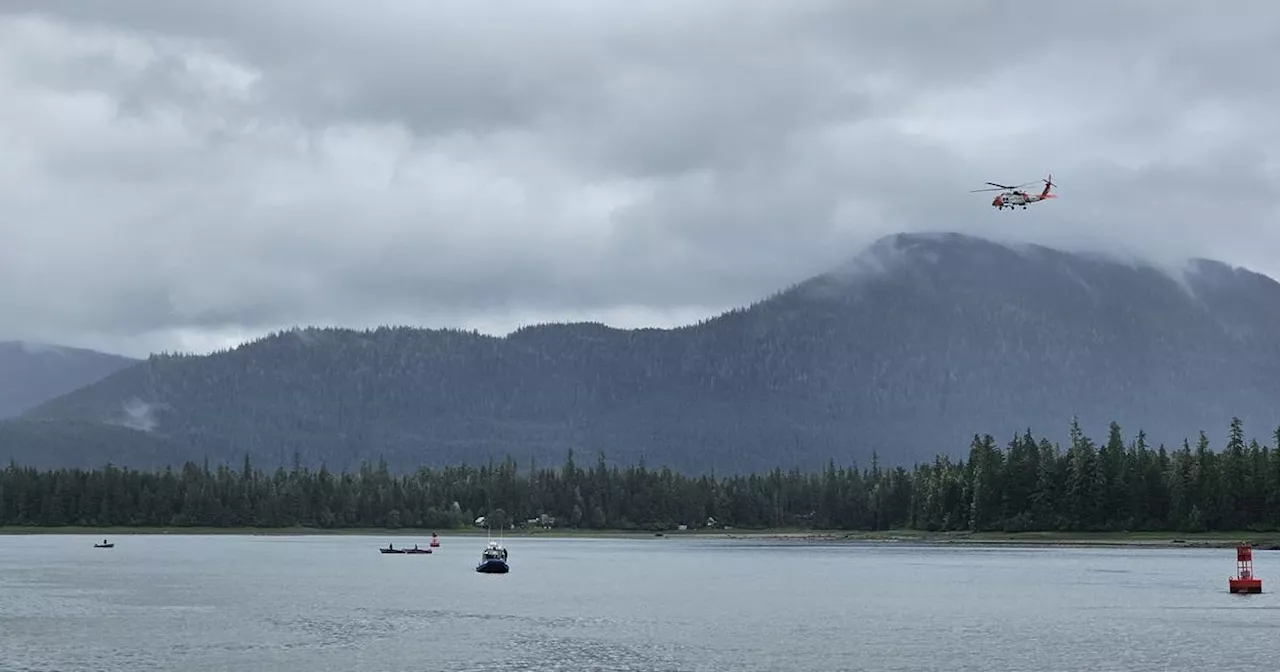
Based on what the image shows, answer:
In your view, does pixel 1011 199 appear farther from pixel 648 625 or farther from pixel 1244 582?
pixel 648 625

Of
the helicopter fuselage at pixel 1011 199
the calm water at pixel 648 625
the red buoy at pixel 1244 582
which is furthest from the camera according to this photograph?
the helicopter fuselage at pixel 1011 199

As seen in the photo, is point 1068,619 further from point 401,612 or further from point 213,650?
point 213,650

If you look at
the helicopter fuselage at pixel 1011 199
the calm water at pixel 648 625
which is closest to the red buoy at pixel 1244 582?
the calm water at pixel 648 625

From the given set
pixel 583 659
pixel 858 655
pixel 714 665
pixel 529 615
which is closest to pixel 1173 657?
pixel 858 655

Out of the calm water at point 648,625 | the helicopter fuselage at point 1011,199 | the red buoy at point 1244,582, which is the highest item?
the helicopter fuselage at point 1011,199

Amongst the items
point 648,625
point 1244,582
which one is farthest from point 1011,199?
point 648,625

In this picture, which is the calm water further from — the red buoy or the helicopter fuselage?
the helicopter fuselage

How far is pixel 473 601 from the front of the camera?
159 m

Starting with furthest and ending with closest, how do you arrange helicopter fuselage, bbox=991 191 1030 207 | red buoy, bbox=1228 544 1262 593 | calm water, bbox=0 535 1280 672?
helicopter fuselage, bbox=991 191 1030 207
red buoy, bbox=1228 544 1262 593
calm water, bbox=0 535 1280 672

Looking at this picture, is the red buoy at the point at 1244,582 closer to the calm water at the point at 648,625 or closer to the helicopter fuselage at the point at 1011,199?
the calm water at the point at 648,625

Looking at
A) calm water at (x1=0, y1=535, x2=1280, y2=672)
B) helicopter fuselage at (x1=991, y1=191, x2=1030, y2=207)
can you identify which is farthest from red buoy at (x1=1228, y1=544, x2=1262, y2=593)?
helicopter fuselage at (x1=991, y1=191, x2=1030, y2=207)

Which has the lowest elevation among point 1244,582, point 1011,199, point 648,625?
point 648,625

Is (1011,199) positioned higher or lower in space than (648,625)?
higher

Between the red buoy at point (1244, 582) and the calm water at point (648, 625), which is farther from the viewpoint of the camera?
the red buoy at point (1244, 582)
